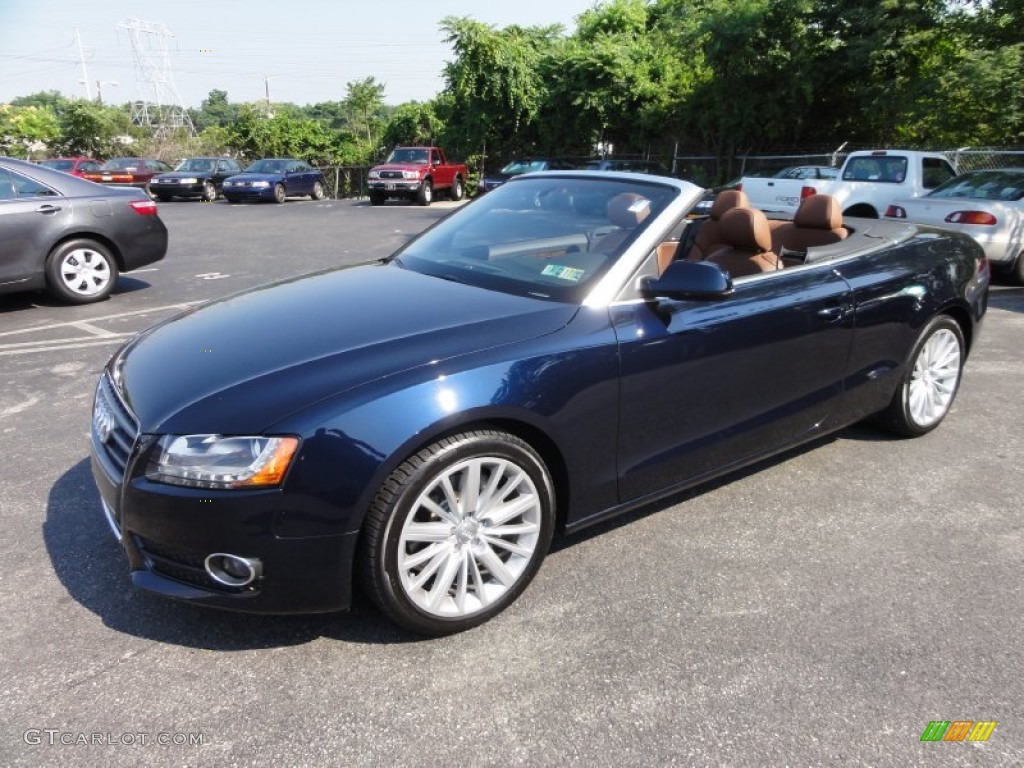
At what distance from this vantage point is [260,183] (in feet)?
82.6

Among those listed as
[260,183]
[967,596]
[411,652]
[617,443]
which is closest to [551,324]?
[617,443]

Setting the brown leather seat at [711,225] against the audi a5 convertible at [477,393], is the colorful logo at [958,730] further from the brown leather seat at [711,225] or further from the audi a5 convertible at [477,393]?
the brown leather seat at [711,225]

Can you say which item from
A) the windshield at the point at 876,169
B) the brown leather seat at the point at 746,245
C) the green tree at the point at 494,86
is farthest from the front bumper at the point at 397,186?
the brown leather seat at the point at 746,245

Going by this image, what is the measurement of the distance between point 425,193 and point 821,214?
22067mm

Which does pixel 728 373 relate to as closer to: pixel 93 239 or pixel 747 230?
pixel 747 230

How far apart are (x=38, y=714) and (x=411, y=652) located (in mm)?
1071

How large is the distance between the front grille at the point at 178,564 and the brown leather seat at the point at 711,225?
112 inches

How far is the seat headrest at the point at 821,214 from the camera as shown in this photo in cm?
440

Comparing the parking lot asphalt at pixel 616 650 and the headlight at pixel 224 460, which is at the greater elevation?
the headlight at pixel 224 460

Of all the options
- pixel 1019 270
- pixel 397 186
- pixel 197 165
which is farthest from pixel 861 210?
pixel 197 165

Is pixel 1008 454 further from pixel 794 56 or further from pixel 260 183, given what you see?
pixel 260 183

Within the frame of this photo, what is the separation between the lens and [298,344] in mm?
2684

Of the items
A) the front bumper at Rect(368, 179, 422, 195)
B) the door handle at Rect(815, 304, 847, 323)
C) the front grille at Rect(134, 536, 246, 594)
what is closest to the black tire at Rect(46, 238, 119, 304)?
the front grille at Rect(134, 536, 246, 594)
